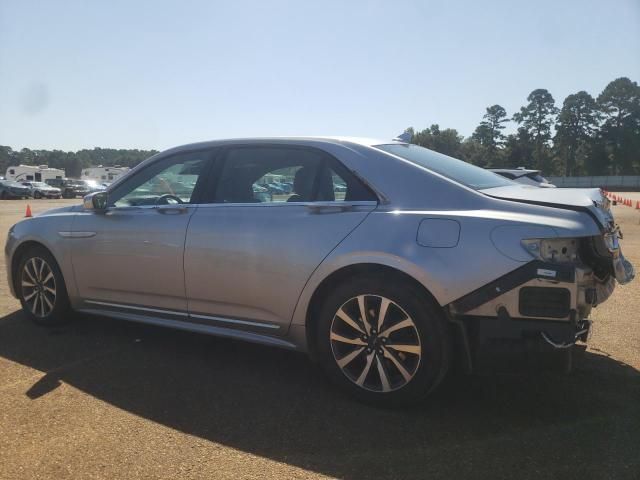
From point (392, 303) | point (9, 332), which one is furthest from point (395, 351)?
point (9, 332)

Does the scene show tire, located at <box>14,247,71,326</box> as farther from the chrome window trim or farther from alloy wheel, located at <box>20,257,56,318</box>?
the chrome window trim

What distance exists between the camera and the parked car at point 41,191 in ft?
122

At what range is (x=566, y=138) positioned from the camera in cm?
9150

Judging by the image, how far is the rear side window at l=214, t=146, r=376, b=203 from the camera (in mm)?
3406

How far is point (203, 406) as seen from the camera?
10.4 ft

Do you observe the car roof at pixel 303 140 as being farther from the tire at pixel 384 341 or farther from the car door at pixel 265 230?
the tire at pixel 384 341

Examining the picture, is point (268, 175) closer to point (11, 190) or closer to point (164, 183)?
point (164, 183)

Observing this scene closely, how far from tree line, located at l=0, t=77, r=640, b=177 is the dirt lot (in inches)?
3278

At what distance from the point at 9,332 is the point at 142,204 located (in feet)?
5.64

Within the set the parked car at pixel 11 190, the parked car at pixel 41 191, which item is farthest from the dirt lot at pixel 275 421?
the parked car at pixel 41 191

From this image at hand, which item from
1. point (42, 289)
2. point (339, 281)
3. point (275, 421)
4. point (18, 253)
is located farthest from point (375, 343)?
point (18, 253)

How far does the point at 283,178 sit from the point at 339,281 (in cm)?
90

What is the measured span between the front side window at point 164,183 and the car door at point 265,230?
228mm

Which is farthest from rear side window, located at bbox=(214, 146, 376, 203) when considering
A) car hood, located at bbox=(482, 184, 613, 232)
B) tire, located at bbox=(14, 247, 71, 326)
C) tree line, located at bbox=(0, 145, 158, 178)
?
tree line, located at bbox=(0, 145, 158, 178)
